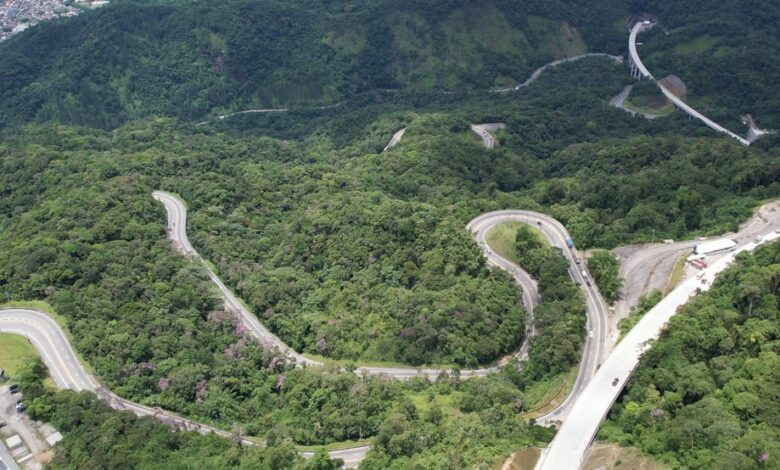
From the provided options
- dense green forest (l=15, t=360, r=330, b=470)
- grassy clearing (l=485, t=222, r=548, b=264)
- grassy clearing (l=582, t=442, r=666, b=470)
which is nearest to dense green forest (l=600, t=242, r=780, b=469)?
grassy clearing (l=582, t=442, r=666, b=470)

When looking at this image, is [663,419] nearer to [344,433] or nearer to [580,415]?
[580,415]

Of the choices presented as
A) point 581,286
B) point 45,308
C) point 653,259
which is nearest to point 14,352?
point 45,308

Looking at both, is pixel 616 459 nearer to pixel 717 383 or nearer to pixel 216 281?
pixel 717 383

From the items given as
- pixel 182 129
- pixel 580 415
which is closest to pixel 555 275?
pixel 580 415

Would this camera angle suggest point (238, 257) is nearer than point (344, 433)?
No

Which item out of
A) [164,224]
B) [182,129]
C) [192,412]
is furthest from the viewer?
[182,129]

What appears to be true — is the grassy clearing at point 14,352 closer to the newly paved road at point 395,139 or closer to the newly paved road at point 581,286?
the newly paved road at point 581,286

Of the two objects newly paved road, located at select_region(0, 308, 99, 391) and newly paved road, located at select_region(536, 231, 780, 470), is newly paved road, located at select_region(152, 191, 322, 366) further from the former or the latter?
newly paved road, located at select_region(536, 231, 780, 470)

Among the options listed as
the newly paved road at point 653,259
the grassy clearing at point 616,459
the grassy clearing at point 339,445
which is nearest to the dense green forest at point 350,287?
the grassy clearing at point 339,445
